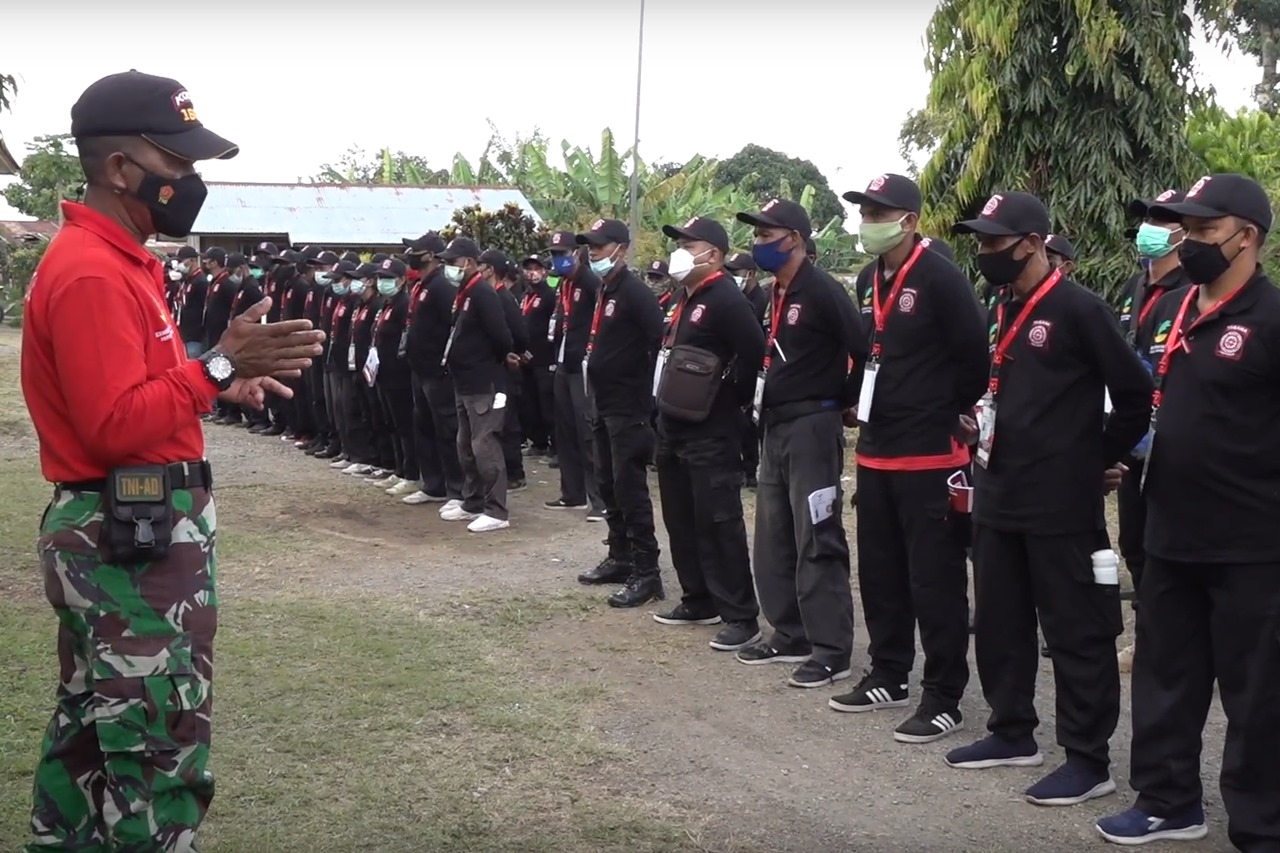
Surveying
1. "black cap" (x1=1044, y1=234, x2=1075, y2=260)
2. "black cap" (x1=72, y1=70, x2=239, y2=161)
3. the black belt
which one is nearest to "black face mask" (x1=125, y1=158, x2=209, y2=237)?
"black cap" (x1=72, y1=70, x2=239, y2=161)

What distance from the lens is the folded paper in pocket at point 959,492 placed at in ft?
19.6

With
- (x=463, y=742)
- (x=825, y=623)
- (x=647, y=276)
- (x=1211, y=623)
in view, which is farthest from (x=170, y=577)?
(x=647, y=276)

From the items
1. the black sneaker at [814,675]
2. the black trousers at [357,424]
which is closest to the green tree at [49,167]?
the black trousers at [357,424]

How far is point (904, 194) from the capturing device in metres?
6.14

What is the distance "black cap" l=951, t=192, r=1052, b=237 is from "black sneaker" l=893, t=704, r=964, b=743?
2175 millimetres

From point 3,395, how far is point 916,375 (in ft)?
59.9

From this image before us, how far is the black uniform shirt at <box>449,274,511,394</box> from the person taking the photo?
1091cm

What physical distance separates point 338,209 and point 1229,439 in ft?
107

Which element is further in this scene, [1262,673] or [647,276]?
[647,276]

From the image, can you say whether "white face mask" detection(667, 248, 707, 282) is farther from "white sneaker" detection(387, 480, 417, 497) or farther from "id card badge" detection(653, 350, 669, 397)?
"white sneaker" detection(387, 480, 417, 497)

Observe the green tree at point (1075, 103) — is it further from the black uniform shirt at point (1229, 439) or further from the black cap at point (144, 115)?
the black cap at point (144, 115)

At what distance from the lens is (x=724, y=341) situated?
24.5 ft

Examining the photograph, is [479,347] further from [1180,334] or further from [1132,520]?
[1180,334]

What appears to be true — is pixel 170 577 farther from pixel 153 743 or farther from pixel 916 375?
pixel 916 375
